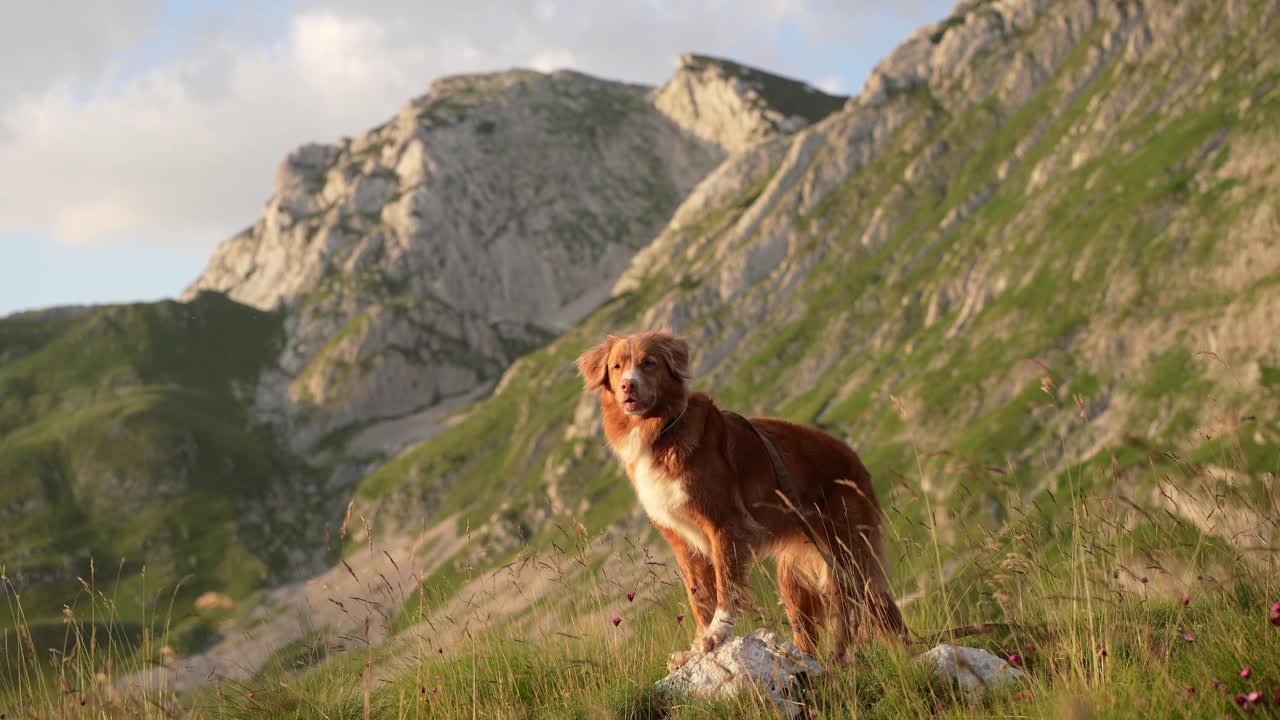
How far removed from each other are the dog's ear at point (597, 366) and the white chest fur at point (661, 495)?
34.6 inches

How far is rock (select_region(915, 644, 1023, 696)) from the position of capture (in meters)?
6.11

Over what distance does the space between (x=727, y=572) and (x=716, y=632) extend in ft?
1.88

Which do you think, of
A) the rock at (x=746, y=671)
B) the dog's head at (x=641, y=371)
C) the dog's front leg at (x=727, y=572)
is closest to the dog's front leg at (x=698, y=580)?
the dog's front leg at (x=727, y=572)

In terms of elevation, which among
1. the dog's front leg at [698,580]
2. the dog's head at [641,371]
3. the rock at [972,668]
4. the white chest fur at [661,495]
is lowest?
the rock at [972,668]

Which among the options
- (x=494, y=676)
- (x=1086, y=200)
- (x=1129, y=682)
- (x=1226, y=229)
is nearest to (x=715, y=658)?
(x=494, y=676)

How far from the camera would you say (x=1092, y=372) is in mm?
149375

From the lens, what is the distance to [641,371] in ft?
28.2

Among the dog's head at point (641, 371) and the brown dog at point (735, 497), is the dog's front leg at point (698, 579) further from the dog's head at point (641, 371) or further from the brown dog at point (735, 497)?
the dog's head at point (641, 371)

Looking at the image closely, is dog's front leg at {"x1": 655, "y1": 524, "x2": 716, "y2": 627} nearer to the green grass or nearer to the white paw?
the white paw

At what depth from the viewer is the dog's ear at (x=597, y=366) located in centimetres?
928

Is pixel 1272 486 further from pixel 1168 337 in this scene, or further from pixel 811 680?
pixel 1168 337

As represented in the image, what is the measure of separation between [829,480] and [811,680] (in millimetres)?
2283

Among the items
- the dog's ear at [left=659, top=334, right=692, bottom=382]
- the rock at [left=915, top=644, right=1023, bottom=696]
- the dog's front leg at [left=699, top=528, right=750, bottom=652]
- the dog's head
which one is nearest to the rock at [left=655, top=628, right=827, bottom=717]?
the dog's front leg at [left=699, top=528, right=750, bottom=652]

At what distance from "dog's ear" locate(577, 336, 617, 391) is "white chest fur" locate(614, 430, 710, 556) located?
0.88 m
